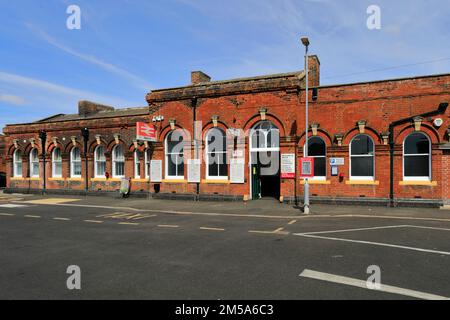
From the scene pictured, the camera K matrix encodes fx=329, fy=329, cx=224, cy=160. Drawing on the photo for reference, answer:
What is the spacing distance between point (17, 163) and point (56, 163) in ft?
15.5

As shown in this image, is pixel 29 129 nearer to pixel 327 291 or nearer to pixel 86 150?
pixel 86 150

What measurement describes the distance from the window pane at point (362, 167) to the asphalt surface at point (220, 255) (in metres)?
3.72

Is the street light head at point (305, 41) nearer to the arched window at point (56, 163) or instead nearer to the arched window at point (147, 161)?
the arched window at point (147, 161)

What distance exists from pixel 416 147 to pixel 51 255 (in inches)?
640

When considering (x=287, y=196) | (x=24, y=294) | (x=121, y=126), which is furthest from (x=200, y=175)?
(x=24, y=294)

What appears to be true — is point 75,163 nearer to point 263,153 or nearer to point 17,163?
point 17,163

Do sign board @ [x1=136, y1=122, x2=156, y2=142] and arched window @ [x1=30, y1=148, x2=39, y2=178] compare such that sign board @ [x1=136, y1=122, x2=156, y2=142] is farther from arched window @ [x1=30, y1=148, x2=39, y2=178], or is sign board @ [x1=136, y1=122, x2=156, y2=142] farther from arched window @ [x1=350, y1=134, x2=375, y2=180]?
arched window @ [x1=30, y1=148, x2=39, y2=178]

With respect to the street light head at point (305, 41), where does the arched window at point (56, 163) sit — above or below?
below

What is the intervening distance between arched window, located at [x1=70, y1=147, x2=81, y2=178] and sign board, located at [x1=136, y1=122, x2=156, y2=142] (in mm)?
7912

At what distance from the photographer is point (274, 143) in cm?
1900

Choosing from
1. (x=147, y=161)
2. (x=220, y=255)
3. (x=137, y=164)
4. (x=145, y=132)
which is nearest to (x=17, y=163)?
(x=137, y=164)

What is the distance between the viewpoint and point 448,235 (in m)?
9.55

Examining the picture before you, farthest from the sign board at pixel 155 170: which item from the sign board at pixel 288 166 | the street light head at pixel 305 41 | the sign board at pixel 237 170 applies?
the street light head at pixel 305 41

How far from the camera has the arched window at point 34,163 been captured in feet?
90.2
